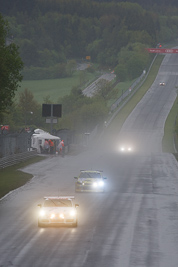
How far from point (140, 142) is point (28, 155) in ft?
162

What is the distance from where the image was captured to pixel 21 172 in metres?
52.8

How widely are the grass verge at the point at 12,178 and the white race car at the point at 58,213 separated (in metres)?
12.4

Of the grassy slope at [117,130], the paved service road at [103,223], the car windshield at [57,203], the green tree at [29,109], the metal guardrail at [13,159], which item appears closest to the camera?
the paved service road at [103,223]

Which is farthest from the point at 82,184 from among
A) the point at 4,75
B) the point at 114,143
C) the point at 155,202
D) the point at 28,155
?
the point at 114,143

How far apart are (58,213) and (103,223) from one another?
3034 millimetres

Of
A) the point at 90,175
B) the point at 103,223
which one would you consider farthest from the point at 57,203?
the point at 90,175

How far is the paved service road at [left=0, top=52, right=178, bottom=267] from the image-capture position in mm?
20002

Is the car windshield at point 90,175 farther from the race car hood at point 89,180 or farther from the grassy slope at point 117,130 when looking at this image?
the grassy slope at point 117,130

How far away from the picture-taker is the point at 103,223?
27125 mm

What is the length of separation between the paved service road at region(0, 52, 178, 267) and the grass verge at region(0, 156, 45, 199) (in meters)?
0.85

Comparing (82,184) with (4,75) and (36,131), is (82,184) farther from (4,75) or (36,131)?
(36,131)

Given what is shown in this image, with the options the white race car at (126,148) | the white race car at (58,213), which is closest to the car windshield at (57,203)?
the white race car at (58,213)

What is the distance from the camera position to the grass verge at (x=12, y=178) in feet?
135

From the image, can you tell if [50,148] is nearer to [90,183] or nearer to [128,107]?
[90,183]
